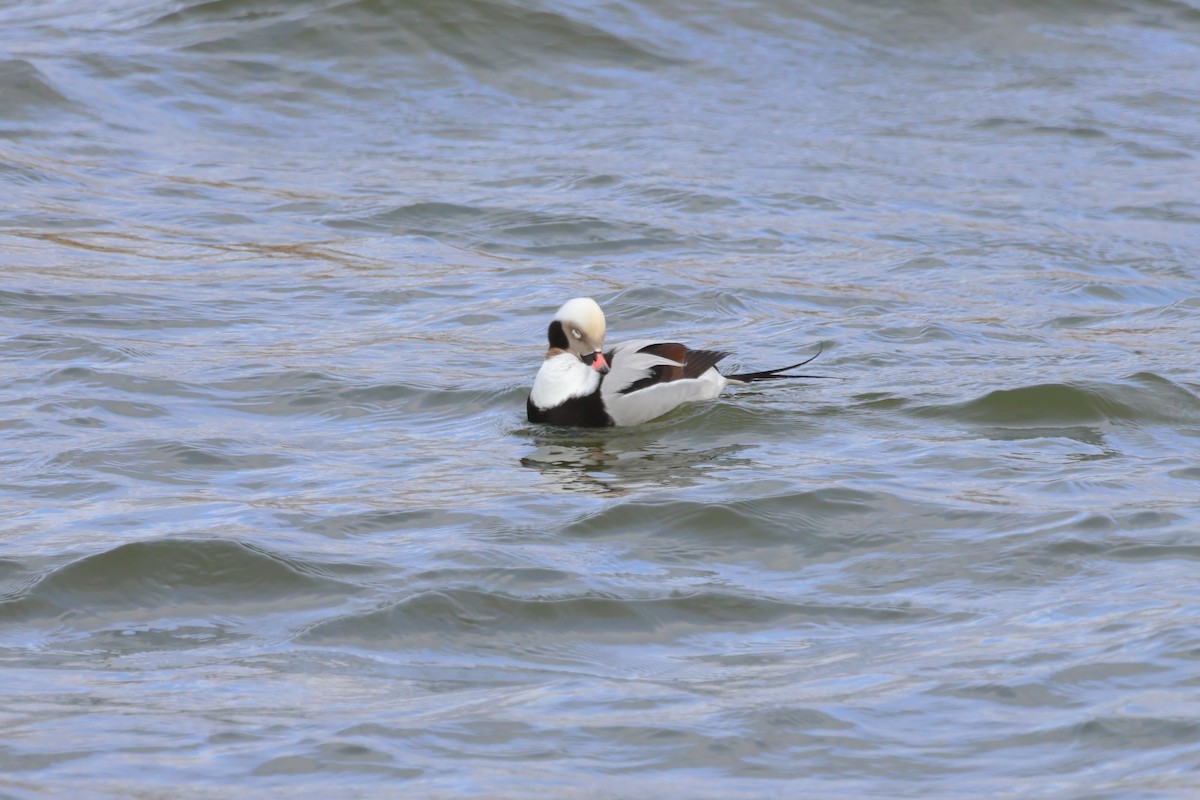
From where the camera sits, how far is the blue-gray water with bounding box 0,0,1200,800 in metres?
4.34

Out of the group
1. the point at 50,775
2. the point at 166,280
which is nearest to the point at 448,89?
the point at 166,280

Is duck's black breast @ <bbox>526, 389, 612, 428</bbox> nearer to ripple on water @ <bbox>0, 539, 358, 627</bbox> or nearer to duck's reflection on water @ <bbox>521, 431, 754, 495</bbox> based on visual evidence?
duck's reflection on water @ <bbox>521, 431, 754, 495</bbox>

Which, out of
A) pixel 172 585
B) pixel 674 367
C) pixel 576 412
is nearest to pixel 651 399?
pixel 674 367

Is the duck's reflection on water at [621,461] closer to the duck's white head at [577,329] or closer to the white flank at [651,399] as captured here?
the white flank at [651,399]

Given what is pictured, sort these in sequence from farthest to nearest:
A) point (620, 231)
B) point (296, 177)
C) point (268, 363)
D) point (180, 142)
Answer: point (180, 142) → point (296, 177) → point (620, 231) → point (268, 363)

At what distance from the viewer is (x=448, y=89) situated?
1627 centimetres

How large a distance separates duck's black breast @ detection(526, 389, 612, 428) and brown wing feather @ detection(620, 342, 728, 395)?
14 centimetres

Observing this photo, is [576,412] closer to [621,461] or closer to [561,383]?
[561,383]

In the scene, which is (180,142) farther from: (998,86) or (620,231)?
(998,86)

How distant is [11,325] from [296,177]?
446cm

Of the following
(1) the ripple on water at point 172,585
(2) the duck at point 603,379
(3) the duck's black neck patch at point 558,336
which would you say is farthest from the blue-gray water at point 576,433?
(3) the duck's black neck patch at point 558,336

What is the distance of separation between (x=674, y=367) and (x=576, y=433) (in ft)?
1.83

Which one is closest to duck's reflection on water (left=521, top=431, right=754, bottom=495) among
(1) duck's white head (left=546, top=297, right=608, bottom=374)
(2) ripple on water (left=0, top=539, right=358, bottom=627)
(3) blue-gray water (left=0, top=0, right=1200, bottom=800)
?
(3) blue-gray water (left=0, top=0, right=1200, bottom=800)

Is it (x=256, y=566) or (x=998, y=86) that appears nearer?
(x=256, y=566)
